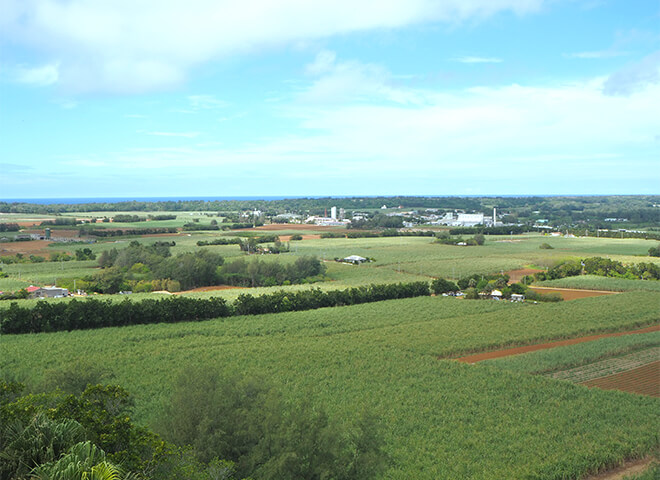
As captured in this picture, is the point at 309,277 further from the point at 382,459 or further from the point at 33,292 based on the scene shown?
the point at 382,459

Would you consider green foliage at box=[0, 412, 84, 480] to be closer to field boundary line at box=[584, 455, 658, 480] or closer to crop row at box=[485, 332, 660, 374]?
field boundary line at box=[584, 455, 658, 480]

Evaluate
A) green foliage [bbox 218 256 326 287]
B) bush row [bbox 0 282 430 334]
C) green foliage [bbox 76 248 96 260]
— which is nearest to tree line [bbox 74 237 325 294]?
green foliage [bbox 218 256 326 287]

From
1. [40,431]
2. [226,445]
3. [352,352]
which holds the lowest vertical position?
[352,352]

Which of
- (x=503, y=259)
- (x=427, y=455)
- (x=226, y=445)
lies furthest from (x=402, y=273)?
(x=226, y=445)

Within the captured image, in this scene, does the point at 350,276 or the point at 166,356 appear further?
the point at 350,276

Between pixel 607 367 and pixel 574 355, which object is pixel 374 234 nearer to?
pixel 574 355
